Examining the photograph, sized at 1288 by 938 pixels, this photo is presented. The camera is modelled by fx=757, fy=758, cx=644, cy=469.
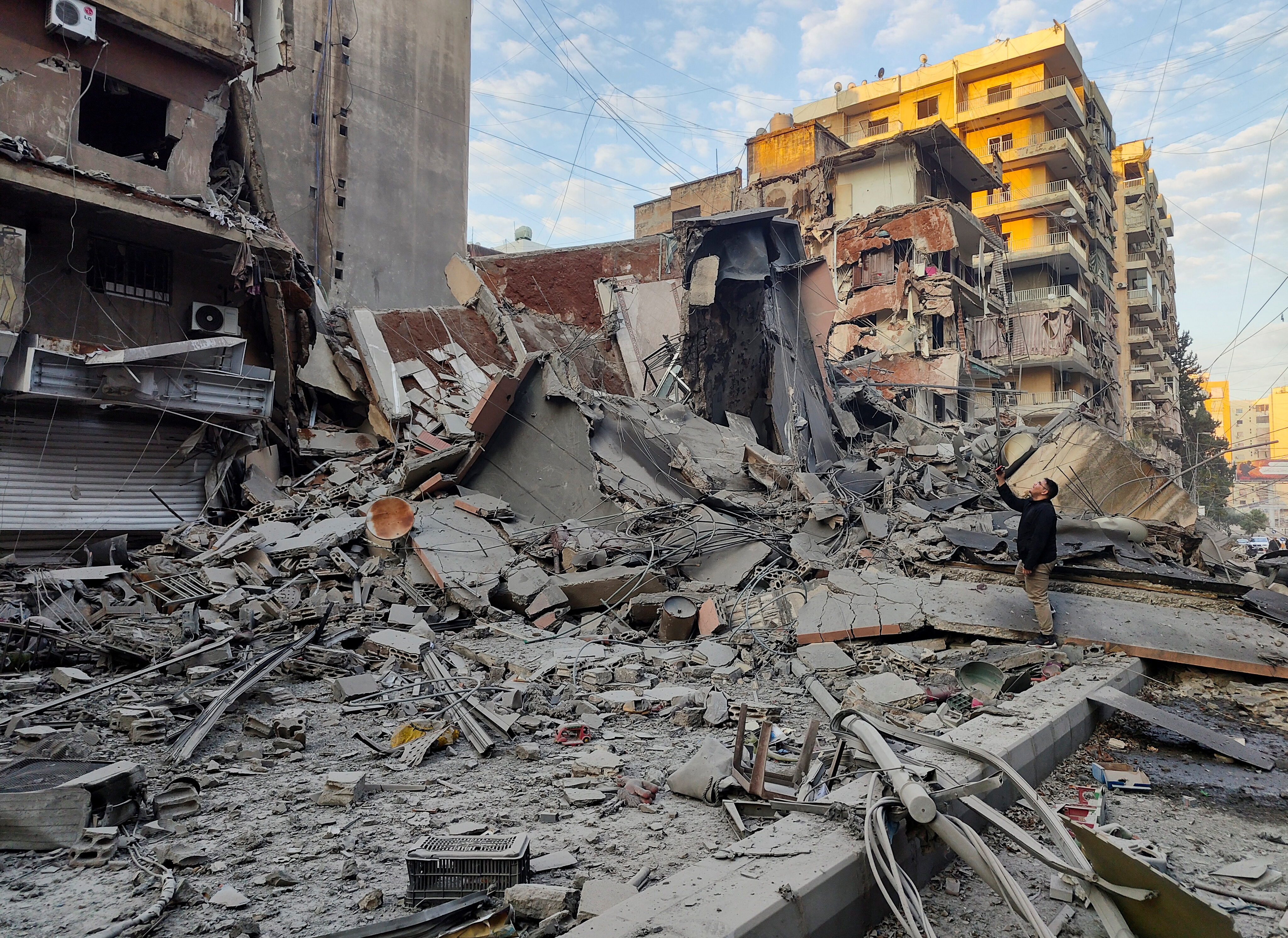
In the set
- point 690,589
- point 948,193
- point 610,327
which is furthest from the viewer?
point 948,193

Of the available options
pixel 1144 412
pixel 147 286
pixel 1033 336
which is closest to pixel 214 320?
pixel 147 286

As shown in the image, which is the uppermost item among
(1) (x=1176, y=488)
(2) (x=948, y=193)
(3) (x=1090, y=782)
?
(2) (x=948, y=193)

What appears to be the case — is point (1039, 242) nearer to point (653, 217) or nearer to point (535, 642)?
point (653, 217)

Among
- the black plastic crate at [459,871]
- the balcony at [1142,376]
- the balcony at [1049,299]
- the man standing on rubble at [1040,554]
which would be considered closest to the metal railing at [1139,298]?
the balcony at [1142,376]

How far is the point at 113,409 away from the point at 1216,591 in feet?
45.4

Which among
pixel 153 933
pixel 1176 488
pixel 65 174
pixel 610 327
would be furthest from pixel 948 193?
pixel 153 933

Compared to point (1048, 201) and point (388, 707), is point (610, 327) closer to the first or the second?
point (388, 707)

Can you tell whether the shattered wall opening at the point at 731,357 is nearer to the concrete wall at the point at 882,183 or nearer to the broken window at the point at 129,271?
the broken window at the point at 129,271

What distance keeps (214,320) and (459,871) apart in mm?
12818

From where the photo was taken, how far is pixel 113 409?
11164mm

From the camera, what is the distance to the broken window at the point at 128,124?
1202 centimetres

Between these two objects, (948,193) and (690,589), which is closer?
(690,589)

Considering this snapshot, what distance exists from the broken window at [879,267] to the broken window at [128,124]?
21.6m

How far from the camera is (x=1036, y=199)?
35125 mm
